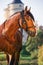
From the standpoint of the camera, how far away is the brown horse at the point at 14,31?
287 centimetres

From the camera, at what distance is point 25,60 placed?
301 cm

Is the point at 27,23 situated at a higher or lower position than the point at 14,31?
higher

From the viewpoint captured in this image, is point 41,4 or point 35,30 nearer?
point 35,30

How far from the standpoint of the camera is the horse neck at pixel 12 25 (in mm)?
2898

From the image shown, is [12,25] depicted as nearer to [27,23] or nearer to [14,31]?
[14,31]

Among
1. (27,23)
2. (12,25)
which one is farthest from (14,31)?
(27,23)

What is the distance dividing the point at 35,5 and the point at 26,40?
50 cm

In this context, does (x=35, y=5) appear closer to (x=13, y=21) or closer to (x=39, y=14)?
(x=39, y=14)

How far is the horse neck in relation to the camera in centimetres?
290

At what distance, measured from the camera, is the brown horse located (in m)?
2.87

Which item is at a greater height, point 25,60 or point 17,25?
point 17,25

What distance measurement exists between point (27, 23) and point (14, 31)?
0.62 ft

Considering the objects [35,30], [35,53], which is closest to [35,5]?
[35,30]

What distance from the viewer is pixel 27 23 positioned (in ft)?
→ 9.39
